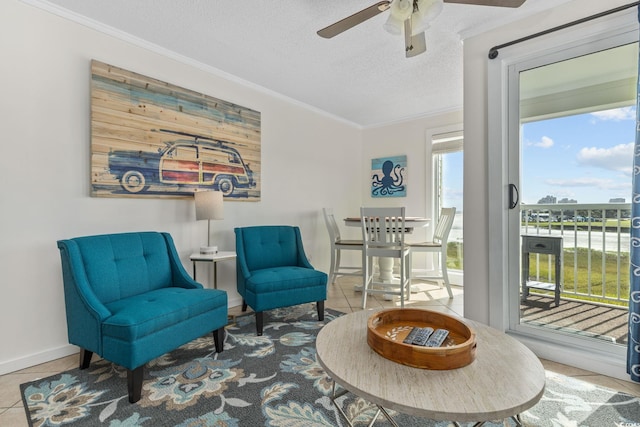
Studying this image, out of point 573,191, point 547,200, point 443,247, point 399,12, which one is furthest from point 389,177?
point 399,12

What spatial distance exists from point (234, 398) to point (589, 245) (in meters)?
2.52

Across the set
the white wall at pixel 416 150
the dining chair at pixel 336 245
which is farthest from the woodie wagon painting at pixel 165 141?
the white wall at pixel 416 150

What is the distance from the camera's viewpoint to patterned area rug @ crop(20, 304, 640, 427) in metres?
1.49

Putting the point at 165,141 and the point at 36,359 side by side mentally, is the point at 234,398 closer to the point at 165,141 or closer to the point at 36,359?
the point at 36,359

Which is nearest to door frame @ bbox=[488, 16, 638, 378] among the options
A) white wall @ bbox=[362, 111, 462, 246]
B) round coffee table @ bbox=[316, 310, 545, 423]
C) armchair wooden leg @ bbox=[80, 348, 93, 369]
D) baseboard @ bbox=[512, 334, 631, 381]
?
baseboard @ bbox=[512, 334, 631, 381]

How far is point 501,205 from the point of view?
235 cm

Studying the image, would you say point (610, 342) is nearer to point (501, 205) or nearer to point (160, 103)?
point (501, 205)

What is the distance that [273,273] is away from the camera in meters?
2.74

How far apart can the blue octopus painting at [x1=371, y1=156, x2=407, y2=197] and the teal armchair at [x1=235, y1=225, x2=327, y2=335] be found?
7.04 feet

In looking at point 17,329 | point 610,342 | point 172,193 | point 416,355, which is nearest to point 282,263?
point 172,193

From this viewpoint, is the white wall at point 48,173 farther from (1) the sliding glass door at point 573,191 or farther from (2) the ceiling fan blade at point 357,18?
(1) the sliding glass door at point 573,191

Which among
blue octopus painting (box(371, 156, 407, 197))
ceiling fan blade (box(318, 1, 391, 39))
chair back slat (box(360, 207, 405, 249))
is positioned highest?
ceiling fan blade (box(318, 1, 391, 39))

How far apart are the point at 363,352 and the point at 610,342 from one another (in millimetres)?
1920

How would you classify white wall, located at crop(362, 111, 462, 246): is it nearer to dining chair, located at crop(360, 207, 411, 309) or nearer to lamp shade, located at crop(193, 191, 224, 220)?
dining chair, located at crop(360, 207, 411, 309)
